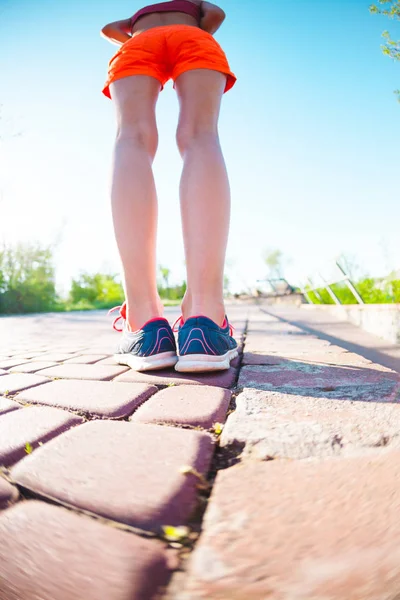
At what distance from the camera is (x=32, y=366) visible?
1.52 meters

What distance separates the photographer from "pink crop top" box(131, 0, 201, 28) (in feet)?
4.99

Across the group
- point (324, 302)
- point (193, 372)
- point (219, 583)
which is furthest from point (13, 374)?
point (324, 302)

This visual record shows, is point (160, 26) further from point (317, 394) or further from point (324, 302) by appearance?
point (324, 302)

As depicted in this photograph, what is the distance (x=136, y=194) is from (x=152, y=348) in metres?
0.54

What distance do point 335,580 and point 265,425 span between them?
0.36m

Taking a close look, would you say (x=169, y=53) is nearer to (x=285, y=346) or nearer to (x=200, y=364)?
(x=200, y=364)

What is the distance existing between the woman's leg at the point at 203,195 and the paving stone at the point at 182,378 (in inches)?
8.7

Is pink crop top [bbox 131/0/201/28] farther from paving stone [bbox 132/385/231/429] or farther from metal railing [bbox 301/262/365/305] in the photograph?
metal railing [bbox 301/262/365/305]

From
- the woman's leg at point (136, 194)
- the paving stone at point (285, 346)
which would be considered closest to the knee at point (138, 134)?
the woman's leg at point (136, 194)

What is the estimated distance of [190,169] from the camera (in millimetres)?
1333

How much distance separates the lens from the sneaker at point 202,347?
3.84 ft

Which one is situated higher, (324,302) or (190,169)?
(190,169)

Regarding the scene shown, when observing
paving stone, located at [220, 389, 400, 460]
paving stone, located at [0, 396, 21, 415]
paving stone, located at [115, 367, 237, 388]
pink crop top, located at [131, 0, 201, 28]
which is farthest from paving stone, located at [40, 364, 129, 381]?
pink crop top, located at [131, 0, 201, 28]

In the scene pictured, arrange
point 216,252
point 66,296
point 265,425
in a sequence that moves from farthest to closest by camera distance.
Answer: point 66,296
point 216,252
point 265,425
